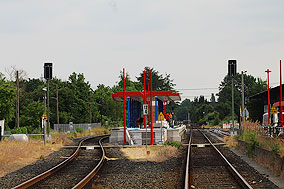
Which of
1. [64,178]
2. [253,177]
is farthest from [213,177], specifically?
[64,178]

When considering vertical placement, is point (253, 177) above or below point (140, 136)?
below

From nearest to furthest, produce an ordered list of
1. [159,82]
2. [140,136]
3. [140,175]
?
1. [140,175]
2. [140,136]
3. [159,82]

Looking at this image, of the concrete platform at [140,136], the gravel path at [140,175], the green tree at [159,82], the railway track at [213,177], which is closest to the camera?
the railway track at [213,177]

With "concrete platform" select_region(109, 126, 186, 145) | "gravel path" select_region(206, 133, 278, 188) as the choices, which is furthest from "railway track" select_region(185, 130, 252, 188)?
"concrete platform" select_region(109, 126, 186, 145)

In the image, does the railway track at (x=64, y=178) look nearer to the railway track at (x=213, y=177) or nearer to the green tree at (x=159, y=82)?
the railway track at (x=213, y=177)

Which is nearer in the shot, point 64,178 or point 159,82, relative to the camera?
point 64,178

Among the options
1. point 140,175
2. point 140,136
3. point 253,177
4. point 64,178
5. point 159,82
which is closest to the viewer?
point 253,177

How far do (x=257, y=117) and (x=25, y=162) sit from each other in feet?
191

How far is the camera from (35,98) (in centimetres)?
8269

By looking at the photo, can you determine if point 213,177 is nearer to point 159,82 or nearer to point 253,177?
point 253,177

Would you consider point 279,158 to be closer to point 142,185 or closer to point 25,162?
point 142,185

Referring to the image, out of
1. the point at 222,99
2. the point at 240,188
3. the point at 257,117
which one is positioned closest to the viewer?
the point at 240,188

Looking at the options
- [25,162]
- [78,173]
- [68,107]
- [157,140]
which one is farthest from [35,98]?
[78,173]

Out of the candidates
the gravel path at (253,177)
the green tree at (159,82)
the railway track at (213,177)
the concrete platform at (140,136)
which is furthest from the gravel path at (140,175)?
the green tree at (159,82)
